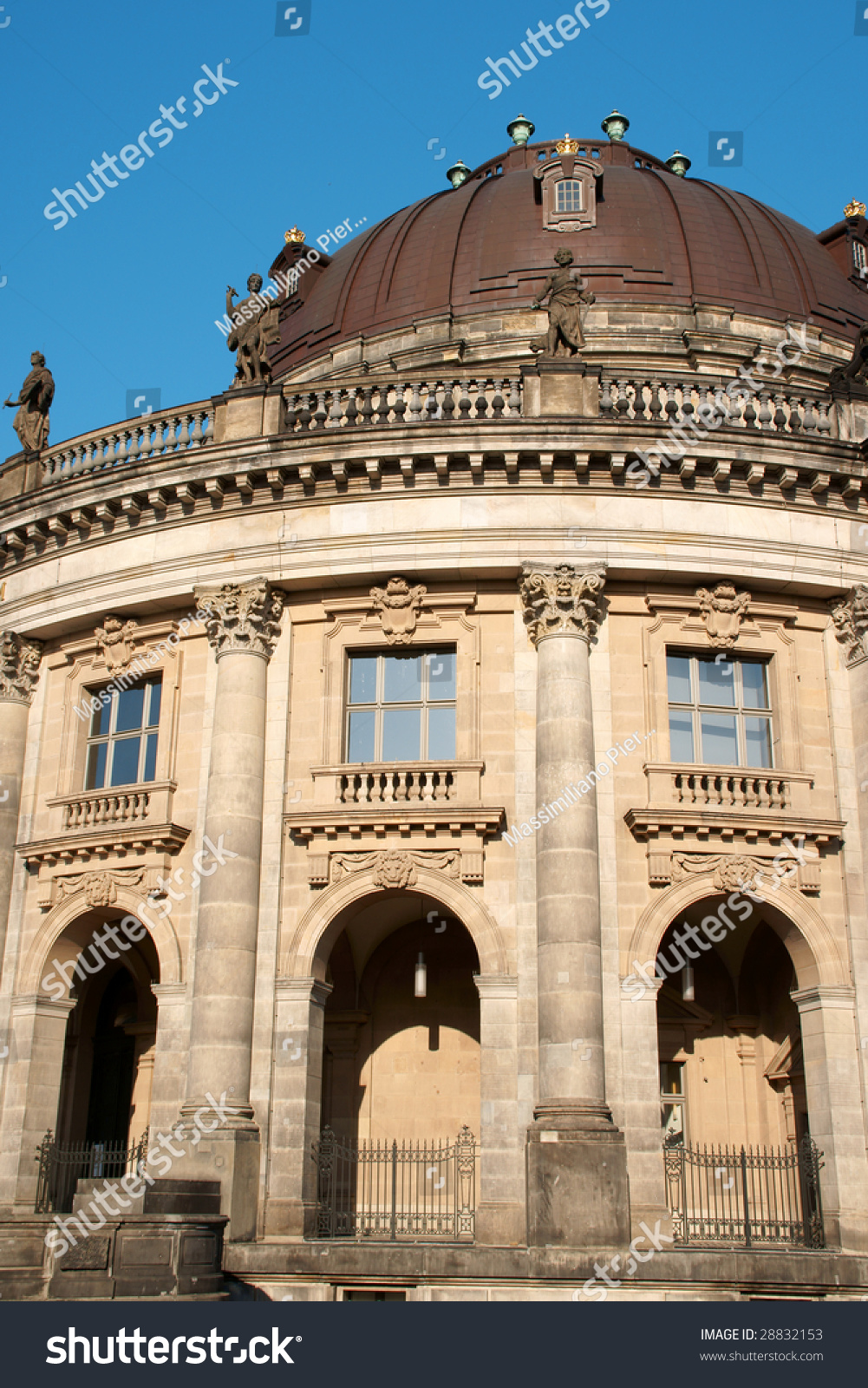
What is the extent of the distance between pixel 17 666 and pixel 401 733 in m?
7.53

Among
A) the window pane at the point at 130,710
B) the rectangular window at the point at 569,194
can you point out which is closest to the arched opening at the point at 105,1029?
the window pane at the point at 130,710

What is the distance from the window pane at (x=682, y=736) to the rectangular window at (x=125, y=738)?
27.5 feet

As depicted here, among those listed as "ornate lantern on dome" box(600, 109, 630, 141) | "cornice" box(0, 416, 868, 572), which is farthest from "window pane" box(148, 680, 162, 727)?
"ornate lantern on dome" box(600, 109, 630, 141)

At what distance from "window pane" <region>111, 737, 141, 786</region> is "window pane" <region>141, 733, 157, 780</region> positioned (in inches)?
8.3

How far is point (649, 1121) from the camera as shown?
19.3 m

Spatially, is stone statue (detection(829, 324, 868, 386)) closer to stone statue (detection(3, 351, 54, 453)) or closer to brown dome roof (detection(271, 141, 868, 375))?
brown dome roof (detection(271, 141, 868, 375))

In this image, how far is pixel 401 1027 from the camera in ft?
74.2

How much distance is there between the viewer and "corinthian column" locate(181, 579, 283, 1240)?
19.2 m

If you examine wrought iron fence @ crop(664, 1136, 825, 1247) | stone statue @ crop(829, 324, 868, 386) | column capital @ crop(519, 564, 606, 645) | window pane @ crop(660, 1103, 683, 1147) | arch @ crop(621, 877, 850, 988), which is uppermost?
stone statue @ crop(829, 324, 868, 386)

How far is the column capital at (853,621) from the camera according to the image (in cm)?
2205

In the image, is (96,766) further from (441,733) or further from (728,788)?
(728,788)

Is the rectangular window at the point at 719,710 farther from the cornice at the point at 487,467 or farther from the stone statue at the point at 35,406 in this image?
the stone statue at the point at 35,406

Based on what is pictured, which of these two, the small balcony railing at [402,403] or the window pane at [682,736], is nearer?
the window pane at [682,736]

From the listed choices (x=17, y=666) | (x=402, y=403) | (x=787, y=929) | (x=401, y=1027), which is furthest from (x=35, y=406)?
(x=787, y=929)
